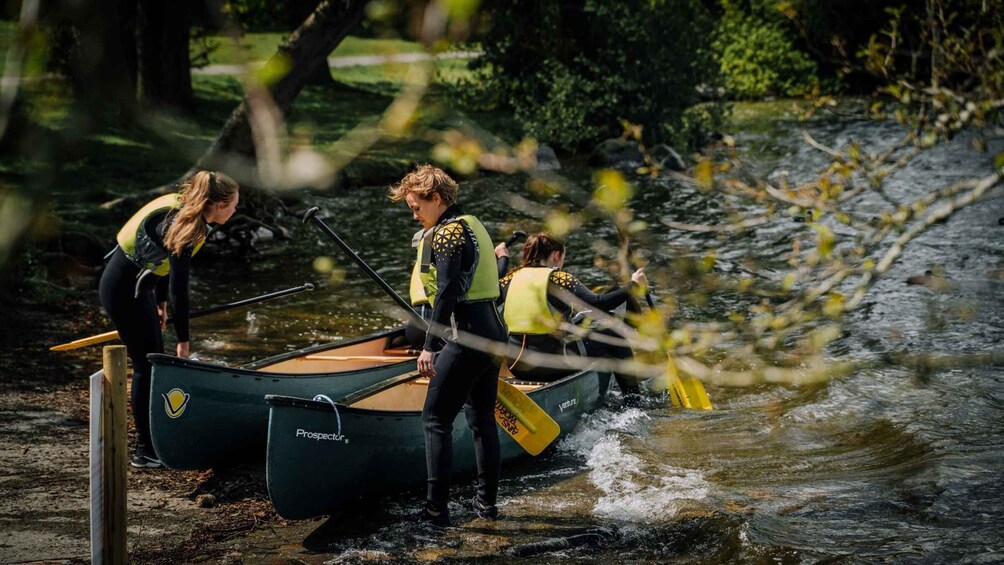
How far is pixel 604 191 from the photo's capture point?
10.2 ft

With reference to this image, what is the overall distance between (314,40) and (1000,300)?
9.81 m

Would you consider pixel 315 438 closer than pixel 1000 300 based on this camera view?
Yes

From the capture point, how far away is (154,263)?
621cm

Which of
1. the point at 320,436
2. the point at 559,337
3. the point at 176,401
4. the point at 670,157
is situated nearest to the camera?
the point at 320,436

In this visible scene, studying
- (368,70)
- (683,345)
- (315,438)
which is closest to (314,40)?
(315,438)

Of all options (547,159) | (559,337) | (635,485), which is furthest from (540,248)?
(547,159)

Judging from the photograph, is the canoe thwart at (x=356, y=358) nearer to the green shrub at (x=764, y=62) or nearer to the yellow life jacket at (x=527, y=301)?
the yellow life jacket at (x=527, y=301)

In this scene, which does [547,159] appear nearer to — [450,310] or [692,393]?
[692,393]

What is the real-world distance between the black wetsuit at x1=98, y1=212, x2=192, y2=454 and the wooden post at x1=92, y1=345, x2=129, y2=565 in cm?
165

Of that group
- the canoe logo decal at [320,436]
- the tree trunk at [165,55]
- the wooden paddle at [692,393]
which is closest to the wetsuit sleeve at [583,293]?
the wooden paddle at [692,393]

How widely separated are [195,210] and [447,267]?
1.63m

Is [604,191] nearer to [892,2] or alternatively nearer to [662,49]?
[662,49]

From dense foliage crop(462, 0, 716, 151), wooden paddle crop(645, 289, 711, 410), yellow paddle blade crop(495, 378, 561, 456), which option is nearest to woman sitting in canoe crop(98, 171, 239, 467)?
yellow paddle blade crop(495, 378, 561, 456)

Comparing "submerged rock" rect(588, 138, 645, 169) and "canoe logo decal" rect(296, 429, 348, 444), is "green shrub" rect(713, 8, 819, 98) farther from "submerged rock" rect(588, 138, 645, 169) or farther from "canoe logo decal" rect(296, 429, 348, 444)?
"canoe logo decal" rect(296, 429, 348, 444)
